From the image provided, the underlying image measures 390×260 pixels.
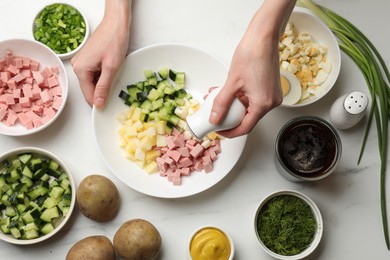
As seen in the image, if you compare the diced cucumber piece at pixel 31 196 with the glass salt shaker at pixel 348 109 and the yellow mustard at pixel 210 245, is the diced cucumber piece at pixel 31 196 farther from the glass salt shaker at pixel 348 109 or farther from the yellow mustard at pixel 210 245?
the glass salt shaker at pixel 348 109

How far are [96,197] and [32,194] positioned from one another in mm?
236

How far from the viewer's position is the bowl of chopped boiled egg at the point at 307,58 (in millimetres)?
1890

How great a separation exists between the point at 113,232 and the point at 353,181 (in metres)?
0.86

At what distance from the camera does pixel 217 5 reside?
1992mm

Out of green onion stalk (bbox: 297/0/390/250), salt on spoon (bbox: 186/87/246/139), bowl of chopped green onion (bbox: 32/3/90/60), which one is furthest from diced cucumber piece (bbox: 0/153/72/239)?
green onion stalk (bbox: 297/0/390/250)

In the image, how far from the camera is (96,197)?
1.77 meters

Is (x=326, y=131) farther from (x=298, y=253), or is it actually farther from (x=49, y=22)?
(x=49, y=22)

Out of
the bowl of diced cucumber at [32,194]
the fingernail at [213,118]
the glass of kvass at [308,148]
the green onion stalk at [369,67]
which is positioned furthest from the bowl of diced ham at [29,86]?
the green onion stalk at [369,67]

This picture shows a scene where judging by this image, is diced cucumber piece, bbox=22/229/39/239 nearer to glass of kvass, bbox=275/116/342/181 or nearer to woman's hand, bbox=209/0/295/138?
woman's hand, bbox=209/0/295/138

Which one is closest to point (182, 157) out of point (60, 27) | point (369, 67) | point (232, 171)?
point (232, 171)

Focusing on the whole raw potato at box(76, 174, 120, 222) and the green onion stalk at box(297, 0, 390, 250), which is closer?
the whole raw potato at box(76, 174, 120, 222)

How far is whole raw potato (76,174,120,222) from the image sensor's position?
1.77 meters

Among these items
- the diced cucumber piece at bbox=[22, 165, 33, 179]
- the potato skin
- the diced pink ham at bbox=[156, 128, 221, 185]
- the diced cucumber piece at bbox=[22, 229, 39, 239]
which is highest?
the diced pink ham at bbox=[156, 128, 221, 185]

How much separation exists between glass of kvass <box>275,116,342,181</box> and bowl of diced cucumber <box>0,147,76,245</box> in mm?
710
